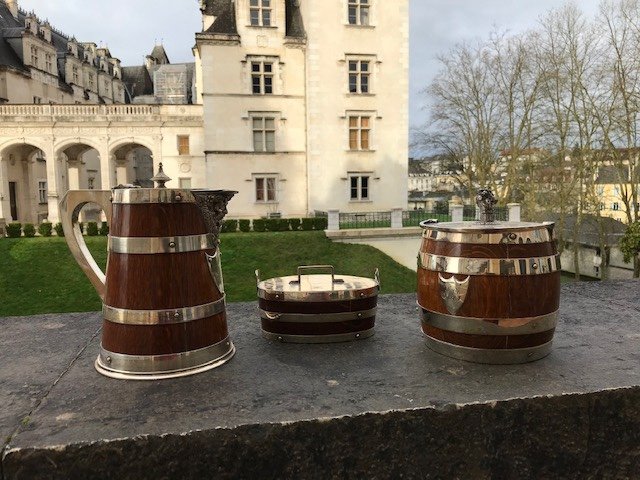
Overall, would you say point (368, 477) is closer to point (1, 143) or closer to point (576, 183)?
point (576, 183)

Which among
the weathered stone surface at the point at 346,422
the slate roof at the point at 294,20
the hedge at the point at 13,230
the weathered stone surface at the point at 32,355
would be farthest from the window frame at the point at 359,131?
the weathered stone surface at the point at 346,422

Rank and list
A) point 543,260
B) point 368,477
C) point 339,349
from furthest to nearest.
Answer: point 339,349 < point 543,260 < point 368,477

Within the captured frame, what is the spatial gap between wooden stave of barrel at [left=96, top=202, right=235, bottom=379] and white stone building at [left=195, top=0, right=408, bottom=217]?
26020mm

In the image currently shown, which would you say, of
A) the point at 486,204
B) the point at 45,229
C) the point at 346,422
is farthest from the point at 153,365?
the point at 45,229

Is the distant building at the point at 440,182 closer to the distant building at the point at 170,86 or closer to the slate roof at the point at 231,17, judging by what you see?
the slate roof at the point at 231,17

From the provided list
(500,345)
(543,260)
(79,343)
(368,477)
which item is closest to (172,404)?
(368,477)

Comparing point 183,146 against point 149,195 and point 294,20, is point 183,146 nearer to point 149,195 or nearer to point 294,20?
point 294,20

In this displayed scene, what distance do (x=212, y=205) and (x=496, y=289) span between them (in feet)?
3.33

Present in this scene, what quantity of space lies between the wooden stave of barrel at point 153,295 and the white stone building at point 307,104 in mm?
26020

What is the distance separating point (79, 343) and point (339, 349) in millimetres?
1077

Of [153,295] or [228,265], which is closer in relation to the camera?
[153,295]

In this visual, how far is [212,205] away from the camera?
168 centimetres

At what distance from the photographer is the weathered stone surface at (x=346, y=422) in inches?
46.8

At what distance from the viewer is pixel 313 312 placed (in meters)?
1.85
